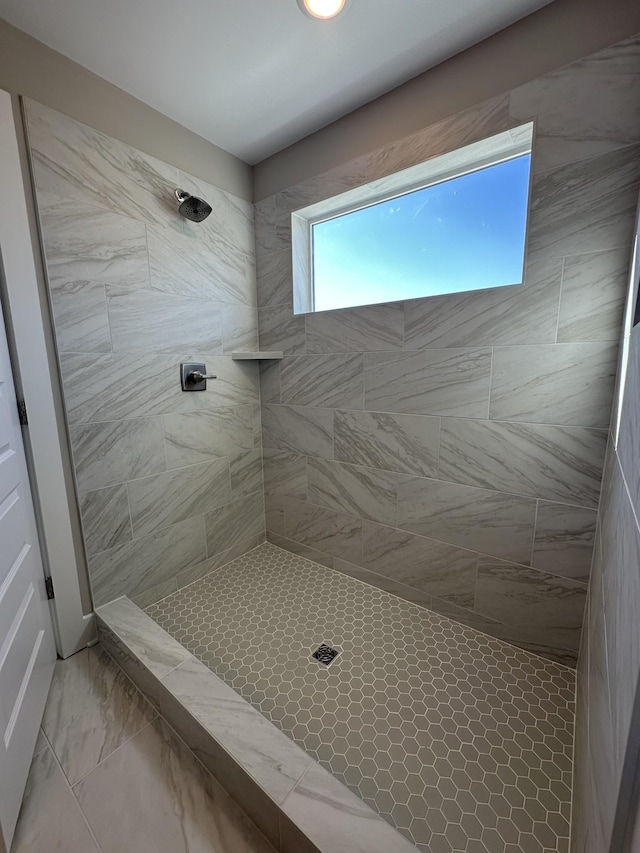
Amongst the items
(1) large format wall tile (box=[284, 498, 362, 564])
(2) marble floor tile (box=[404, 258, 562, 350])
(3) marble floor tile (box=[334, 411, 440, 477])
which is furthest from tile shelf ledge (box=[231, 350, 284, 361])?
(1) large format wall tile (box=[284, 498, 362, 564])

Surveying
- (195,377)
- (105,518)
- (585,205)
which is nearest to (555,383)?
(585,205)

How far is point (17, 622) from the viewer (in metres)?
1.07

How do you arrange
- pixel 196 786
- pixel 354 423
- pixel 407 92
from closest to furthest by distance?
1. pixel 196 786
2. pixel 407 92
3. pixel 354 423

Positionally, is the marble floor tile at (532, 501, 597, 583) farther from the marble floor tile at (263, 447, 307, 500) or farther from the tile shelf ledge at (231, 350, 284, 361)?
the tile shelf ledge at (231, 350, 284, 361)

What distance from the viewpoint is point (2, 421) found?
1115 mm

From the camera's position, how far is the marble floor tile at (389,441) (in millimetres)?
1568

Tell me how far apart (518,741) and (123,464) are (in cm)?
183

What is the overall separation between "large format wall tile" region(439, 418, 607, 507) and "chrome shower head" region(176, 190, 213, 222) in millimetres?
1511

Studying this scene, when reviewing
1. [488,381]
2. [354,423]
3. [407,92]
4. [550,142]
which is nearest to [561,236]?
[550,142]

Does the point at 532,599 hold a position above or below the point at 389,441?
below

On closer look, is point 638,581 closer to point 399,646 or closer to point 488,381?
point 488,381

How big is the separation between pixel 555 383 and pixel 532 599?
0.87m

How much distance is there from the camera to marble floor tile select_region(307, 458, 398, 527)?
5.68 feet

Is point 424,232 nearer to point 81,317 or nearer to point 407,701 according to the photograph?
point 81,317
